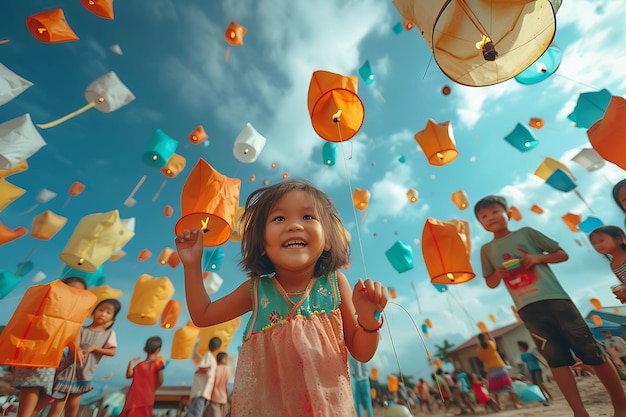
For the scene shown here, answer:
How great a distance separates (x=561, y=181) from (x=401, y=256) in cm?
379

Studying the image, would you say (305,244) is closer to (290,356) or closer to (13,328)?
(290,356)

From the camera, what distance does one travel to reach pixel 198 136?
7.42 meters

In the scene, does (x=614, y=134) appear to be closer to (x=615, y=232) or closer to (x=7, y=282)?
(x=615, y=232)

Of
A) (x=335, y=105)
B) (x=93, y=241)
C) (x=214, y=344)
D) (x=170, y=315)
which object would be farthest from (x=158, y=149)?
(x=335, y=105)

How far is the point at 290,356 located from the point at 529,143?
23.7ft

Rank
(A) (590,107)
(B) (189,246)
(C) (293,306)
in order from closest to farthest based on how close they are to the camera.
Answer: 1. (C) (293,306)
2. (B) (189,246)
3. (A) (590,107)

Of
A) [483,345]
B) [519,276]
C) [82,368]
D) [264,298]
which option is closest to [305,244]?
[264,298]

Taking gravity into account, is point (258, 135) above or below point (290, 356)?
above

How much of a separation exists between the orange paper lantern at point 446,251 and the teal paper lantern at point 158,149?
5055 millimetres

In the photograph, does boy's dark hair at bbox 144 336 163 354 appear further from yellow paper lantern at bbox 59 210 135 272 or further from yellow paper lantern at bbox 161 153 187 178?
yellow paper lantern at bbox 161 153 187 178

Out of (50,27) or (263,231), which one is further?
(50,27)

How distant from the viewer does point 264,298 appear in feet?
4.92

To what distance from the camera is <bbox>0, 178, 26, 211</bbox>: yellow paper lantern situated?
4789 mm

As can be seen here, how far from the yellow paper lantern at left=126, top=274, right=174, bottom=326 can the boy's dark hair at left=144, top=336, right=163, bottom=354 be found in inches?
22.9
